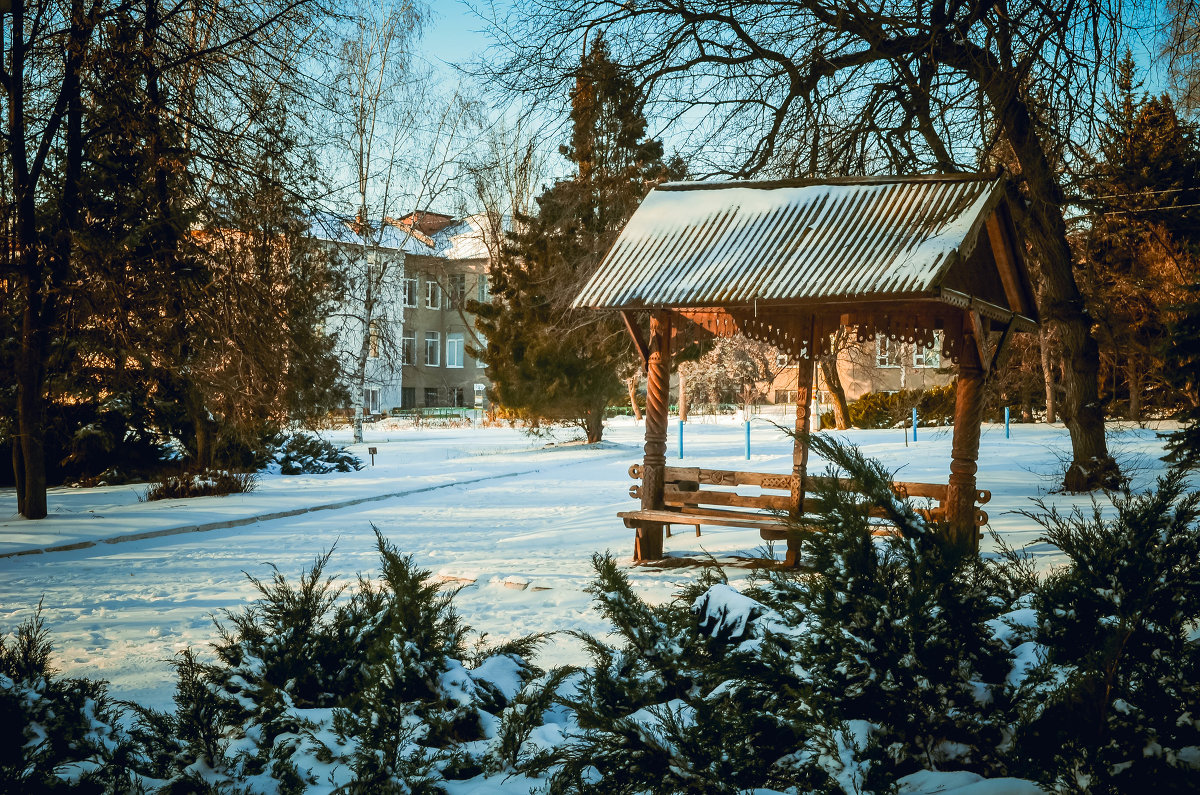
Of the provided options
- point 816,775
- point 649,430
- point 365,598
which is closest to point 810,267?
point 649,430

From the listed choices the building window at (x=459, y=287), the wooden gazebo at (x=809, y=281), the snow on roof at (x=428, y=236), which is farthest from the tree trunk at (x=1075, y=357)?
the building window at (x=459, y=287)

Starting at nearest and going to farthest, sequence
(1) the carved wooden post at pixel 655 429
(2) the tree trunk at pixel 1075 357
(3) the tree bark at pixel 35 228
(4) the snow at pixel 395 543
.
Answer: (4) the snow at pixel 395 543
(1) the carved wooden post at pixel 655 429
(3) the tree bark at pixel 35 228
(2) the tree trunk at pixel 1075 357

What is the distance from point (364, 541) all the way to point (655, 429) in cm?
434

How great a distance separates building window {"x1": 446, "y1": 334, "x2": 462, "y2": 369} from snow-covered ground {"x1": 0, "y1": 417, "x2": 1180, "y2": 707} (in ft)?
110

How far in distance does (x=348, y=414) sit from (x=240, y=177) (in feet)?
90.9

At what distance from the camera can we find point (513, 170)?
35406 mm

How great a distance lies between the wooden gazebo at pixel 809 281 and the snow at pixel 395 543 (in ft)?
3.59

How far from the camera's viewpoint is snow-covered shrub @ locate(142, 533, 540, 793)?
2.98 m

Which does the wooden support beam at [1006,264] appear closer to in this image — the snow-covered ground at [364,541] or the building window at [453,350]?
the snow-covered ground at [364,541]

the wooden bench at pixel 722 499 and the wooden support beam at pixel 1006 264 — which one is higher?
the wooden support beam at pixel 1006 264

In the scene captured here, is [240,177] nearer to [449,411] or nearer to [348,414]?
[348,414]

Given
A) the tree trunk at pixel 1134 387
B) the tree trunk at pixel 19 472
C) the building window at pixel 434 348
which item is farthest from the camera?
the building window at pixel 434 348

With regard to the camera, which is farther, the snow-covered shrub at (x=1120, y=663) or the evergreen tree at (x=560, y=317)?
the evergreen tree at (x=560, y=317)

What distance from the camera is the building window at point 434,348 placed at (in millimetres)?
55562
